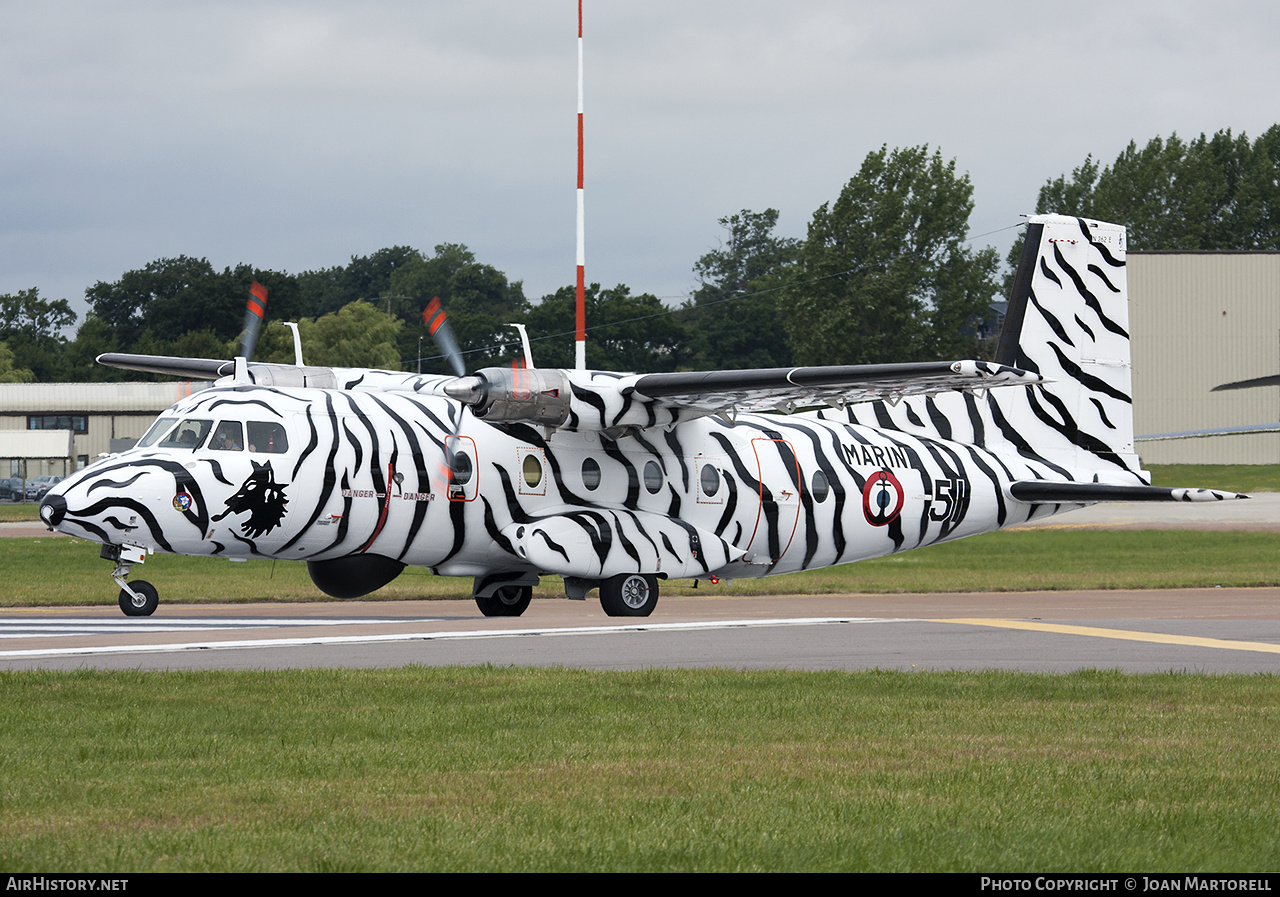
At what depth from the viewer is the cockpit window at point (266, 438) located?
19547mm

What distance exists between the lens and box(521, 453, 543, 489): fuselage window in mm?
21281

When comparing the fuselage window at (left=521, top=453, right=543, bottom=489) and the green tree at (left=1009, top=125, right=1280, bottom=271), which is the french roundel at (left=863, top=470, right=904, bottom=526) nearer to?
the fuselage window at (left=521, top=453, right=543, bottom=489)

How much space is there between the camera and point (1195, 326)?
77.7m

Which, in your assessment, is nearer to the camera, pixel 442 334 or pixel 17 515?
pixel 442 334

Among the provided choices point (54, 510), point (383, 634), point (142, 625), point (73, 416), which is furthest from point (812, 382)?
point (73, 416)

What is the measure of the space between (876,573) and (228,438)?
18.2m

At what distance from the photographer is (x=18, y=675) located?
13031mm

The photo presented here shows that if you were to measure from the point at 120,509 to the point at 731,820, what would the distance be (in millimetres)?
13319

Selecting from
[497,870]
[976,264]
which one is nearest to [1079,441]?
[497,870]

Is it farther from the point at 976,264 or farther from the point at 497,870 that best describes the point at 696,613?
the point at 976,264

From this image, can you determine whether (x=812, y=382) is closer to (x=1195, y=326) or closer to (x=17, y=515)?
(x=17, y=515)

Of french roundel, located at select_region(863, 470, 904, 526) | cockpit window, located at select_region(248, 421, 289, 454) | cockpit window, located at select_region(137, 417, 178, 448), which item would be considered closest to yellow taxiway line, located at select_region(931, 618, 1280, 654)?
french roundel, located at select_region(863, 470, 904, 526)

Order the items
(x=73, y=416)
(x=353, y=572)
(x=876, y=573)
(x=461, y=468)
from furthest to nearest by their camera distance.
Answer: (x=73, y=416), (x=876, y=573), (x=353, y=572), (x=461, y=468)

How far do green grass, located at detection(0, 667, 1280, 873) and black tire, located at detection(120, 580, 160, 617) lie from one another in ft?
23.0
